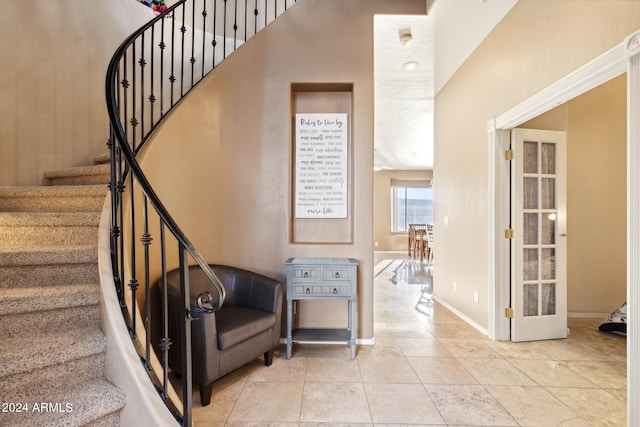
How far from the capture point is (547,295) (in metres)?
2.78

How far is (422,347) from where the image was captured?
8.50ft

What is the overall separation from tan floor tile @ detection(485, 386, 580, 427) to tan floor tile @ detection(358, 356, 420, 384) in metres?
0.53

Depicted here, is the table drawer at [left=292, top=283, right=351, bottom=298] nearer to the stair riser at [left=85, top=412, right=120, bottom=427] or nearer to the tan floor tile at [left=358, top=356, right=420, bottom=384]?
the tan floor tile at [left=358, top=356, right=420, bottom=384]

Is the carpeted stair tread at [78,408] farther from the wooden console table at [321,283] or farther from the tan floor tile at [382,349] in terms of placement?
the tan floor tile at [382,349]

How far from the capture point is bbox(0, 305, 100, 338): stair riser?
1286 millimetres

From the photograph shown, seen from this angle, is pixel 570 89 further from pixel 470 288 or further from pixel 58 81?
pixel 58 81

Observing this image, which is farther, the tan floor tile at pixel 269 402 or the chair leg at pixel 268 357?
the chair leg at pixel 268 357

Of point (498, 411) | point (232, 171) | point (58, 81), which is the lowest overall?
point (498, 411)

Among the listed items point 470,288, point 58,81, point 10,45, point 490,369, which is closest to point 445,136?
point 470,288

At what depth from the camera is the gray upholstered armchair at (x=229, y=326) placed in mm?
1750

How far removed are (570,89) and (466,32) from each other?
1.35 meters

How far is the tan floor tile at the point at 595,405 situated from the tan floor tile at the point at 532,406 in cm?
6

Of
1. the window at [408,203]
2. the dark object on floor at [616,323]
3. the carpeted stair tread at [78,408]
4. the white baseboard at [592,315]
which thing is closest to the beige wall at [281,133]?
the carpeted stair tread at [78,408]

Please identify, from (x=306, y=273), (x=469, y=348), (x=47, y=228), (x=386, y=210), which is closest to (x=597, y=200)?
(x=469, y=348)
